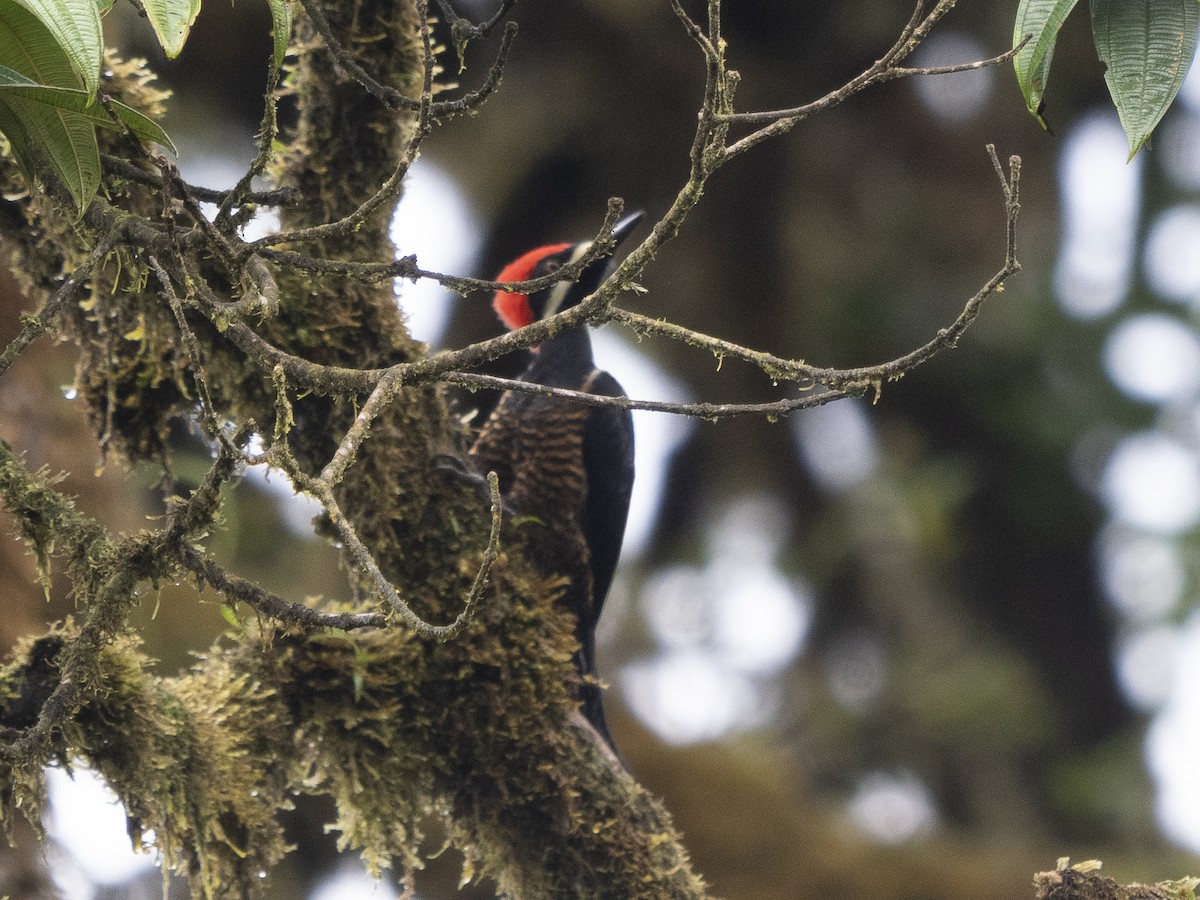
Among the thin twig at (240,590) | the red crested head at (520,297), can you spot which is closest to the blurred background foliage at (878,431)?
the red crested head at (520,297)

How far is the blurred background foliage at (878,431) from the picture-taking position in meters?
6.67

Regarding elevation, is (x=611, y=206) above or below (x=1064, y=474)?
below

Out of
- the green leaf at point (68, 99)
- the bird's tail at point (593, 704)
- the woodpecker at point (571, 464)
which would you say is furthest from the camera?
the woodpecker at point (571, 464)

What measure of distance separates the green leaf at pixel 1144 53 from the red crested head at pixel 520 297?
6.82 feet

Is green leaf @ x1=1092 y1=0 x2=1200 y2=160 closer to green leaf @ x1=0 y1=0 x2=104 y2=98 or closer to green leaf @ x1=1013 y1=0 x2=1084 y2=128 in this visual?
green leaf @ x1=1013 y1=0 x2=1084 y2=128

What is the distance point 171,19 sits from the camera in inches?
50.0

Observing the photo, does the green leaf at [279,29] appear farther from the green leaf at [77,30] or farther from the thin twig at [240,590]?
the thin twig at [240,590]

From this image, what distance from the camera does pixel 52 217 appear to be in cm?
207

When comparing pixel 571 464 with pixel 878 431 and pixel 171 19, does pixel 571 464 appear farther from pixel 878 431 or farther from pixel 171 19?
pixel 878 431

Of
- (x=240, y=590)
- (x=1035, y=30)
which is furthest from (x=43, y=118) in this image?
(x=1035, y=30)

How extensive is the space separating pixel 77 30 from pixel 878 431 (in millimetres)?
7611

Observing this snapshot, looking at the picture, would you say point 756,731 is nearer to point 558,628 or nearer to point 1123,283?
point 1123,283

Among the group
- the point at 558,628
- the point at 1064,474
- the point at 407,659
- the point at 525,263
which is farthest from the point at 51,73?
the point at 1064,474

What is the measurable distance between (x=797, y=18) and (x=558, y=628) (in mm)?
5713
